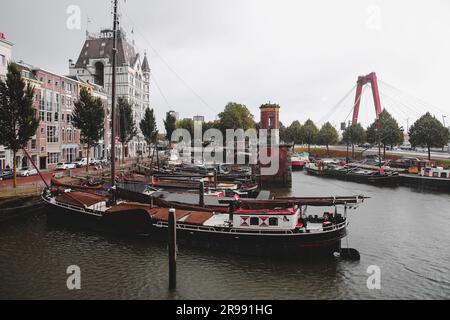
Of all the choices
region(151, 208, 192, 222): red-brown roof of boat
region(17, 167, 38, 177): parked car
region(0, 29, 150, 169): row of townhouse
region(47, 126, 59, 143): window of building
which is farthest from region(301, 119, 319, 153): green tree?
region(151, 208, 192, 222): red-brown roof of boat

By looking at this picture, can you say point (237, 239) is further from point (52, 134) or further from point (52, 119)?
point (52, 119)

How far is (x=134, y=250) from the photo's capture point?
1071 inches

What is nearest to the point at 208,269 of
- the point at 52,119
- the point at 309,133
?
the point at 52,119

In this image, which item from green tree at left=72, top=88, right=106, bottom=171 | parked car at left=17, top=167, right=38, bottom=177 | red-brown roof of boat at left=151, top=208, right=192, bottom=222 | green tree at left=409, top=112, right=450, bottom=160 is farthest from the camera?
green tree at left=409, top=112, right=450, bottom=160

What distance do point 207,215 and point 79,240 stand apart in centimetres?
1145

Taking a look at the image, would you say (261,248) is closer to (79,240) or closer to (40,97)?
(79,240)

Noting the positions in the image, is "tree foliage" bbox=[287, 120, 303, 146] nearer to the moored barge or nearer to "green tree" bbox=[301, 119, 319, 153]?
"green tree" bbox=[301, 119, 319, 153]

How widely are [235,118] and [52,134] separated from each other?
61.3 metres

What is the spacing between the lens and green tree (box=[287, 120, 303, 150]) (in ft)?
464

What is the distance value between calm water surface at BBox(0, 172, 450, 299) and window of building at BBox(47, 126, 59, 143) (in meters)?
40.2

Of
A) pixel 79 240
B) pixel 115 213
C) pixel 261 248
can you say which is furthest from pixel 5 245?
pixel 261 248

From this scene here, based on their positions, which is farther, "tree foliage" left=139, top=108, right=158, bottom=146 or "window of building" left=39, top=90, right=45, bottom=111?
"tree foliage" left=139, top=108, right=158, bottom=146

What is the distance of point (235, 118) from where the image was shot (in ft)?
380

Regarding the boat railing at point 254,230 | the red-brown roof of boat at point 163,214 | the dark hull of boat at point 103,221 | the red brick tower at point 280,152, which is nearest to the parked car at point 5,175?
the dark hull of boat at point 103,221
